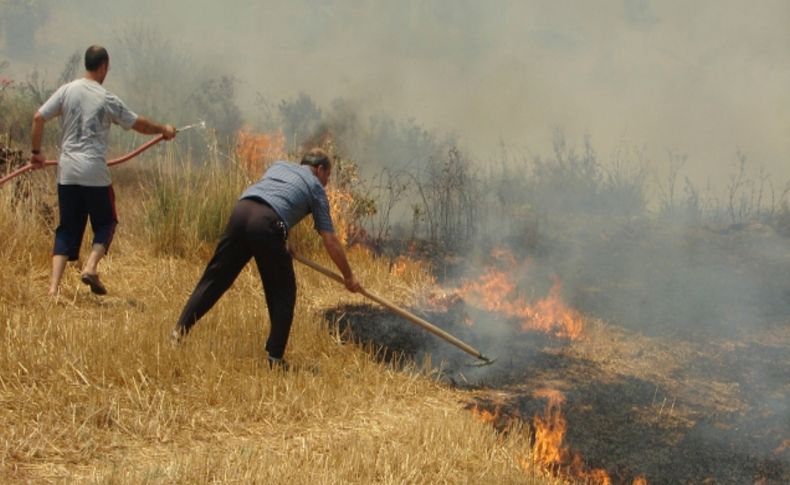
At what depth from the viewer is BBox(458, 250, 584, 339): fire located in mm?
7699

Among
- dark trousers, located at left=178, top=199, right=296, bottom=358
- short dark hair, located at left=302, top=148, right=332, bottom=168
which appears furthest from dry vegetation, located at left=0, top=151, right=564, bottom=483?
short dark hair, located at left=302, top=148, right=332, bottom=168

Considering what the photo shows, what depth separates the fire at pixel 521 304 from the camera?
7699 mm

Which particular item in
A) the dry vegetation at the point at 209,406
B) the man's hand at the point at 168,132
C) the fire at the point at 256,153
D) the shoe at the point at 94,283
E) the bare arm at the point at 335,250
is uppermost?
the fire at the point at 256,153

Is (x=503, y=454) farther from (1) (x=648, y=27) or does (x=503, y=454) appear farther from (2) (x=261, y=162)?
(1) (x=648, y=27)

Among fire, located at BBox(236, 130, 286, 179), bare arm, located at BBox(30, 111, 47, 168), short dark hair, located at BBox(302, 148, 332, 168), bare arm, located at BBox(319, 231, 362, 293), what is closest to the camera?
bare arm, located at BBox(319, 231, 362, 293)

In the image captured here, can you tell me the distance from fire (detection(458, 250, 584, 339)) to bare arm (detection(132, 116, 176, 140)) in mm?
3214

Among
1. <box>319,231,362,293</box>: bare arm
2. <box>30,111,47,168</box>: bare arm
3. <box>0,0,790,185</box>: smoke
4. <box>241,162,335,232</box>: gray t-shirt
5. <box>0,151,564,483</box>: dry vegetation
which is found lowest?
<box>0,151,564,483</box>: dry vegetation

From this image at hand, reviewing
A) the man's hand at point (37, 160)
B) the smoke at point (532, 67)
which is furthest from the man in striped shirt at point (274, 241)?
the smoke at point (532, 67)

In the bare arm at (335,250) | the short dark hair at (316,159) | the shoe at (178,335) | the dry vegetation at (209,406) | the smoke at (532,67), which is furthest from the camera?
the smoke at (532,67)

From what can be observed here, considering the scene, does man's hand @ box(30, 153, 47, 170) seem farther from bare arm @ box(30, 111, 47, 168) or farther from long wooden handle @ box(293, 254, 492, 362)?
long wooden handle @ box(293, 254, 492, 362)

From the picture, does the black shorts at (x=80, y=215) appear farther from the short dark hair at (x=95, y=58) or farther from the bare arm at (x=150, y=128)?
the short dark hair at (x=95, y=58)

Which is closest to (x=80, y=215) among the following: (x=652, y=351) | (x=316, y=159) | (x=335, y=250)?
(x=316, y=159)

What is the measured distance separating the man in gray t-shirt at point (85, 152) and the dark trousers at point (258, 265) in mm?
1429

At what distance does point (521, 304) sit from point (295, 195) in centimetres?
307
